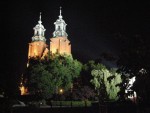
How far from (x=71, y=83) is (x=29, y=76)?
328 inches

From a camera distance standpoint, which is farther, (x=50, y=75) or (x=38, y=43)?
(x=38, y=43)

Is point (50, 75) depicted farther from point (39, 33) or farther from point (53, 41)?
point (39, 33)

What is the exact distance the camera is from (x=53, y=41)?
280 ft

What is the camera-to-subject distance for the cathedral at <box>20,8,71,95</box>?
8356cm

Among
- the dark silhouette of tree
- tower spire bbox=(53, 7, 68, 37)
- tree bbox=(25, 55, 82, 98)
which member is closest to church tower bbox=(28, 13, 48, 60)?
tower spire bbox=(53, 7, 68, 37)

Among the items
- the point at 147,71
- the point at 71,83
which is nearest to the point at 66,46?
the point at 71,83

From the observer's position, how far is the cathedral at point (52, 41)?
83.6 m

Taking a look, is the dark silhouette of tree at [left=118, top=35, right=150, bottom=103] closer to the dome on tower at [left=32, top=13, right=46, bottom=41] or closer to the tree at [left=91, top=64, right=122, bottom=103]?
the tree at [left=91, top=64, right=122, bottom=103]

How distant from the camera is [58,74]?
5006 cm

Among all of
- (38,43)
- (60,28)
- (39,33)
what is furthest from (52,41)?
(39,33)

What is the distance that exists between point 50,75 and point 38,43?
4253 centimetres

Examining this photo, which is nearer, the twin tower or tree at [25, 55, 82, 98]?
tree at [25, 55, 82, 98]

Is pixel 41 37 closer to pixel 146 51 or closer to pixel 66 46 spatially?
pixel 66 46

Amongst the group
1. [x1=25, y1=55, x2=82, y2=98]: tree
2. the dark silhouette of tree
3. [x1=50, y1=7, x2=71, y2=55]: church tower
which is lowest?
the dark silhouette of tree
